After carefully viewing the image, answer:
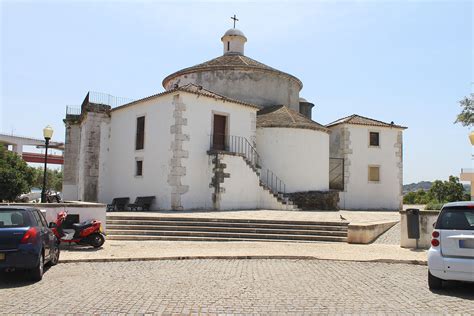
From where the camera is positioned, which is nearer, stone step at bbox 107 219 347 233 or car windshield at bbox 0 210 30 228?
car windshield at bbox 0 210 30 228

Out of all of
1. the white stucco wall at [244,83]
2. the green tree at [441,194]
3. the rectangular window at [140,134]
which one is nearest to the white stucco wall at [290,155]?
the white stucco wall at [244,83]

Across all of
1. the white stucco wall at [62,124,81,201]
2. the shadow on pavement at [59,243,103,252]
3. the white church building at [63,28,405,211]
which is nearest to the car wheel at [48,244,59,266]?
the shadow on pavement at [59,243,103,252]

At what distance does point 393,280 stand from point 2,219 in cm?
716

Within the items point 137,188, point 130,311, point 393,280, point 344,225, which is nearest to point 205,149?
point 137,188

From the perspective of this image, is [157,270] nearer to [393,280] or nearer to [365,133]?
[393,280]

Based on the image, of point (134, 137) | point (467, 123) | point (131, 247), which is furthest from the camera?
point (467, 123)

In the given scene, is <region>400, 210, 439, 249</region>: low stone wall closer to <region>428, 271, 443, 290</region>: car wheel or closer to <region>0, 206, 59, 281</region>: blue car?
<region>428, 271, 443, 290</region>: car wheel

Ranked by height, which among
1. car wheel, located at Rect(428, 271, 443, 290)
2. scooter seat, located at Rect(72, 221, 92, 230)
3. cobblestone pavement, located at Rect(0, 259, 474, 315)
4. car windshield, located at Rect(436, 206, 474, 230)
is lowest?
cobblestone pavement, located at Rect(0, 259, 474, 315)

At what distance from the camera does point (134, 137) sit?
22.7 metres

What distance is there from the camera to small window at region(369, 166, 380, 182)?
30.3 meters

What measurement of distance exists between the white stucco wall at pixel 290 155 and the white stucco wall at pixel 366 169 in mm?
4852

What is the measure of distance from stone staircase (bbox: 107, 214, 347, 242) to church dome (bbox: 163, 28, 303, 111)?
1425cm

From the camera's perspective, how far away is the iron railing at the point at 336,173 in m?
29.8

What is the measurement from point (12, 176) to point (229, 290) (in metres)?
21.6
